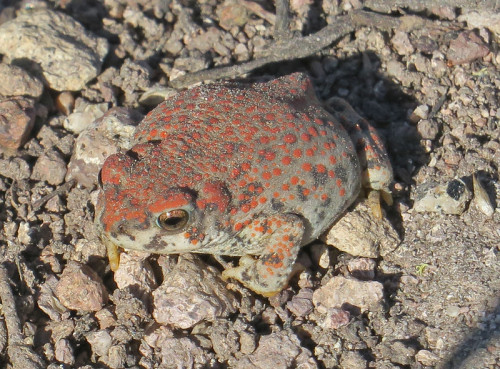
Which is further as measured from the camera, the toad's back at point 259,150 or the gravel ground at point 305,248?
the gravel ground at point 305,248

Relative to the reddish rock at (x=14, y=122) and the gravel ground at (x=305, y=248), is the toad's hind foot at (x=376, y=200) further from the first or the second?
the reddish rock at (x=14, y=122)

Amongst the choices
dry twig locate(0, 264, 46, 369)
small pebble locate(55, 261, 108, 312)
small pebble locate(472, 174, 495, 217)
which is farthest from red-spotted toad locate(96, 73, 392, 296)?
dry twig locate(0, 264, 46, 369)

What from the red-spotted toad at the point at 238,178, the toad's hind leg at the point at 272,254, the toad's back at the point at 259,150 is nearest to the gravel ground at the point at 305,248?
the toad's hind leg at the point at 272,254

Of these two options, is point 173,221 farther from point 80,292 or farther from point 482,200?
point 482,200

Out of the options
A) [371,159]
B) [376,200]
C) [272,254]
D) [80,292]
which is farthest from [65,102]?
[376,200]

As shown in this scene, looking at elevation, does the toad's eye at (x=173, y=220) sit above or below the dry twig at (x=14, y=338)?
above
